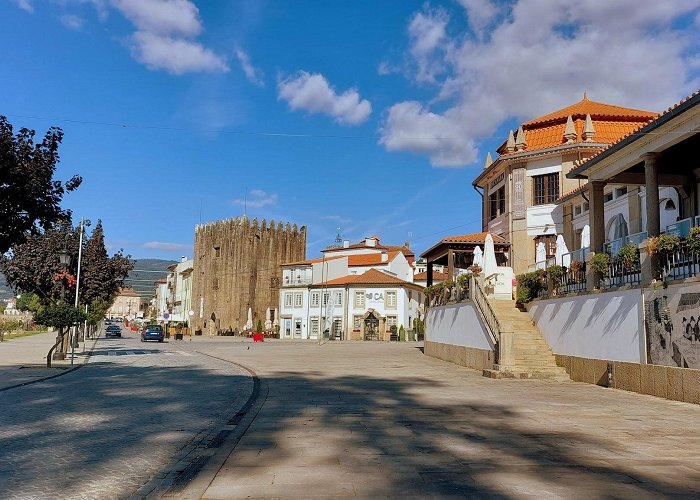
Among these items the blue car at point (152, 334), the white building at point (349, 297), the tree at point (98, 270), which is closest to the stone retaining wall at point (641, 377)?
the tree at point (98, 270)

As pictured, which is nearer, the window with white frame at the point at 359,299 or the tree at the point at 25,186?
the tree at the point at 25,186

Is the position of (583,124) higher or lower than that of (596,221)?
higher

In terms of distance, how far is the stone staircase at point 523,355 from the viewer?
17750 millimetres

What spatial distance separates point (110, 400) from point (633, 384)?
1199 cm

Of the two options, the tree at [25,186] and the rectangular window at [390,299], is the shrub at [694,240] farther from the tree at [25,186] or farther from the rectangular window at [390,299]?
Answer: the rectangular window at [390,299]

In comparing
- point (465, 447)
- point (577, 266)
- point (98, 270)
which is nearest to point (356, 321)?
point (98, 270)

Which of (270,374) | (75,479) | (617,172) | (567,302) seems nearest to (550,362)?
(567,302)

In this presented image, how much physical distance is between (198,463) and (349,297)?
193 ft

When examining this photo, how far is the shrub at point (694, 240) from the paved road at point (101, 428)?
9927mm

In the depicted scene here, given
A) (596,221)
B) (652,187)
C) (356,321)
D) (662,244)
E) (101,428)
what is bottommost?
(101,428)

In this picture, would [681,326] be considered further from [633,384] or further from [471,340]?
[471,340]

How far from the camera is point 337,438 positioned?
853 centimetres

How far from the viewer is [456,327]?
82.3 ft

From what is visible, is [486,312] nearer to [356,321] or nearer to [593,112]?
[593,112]
